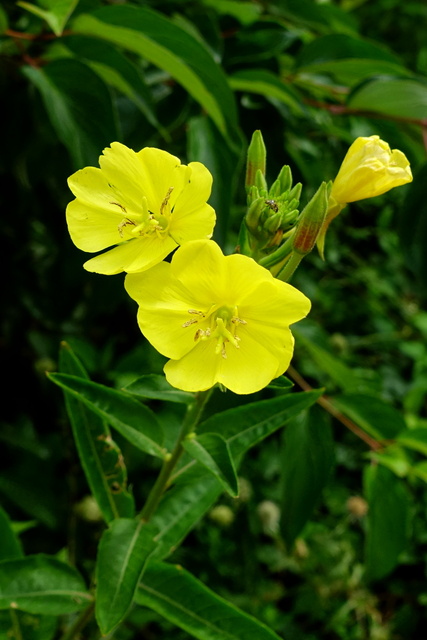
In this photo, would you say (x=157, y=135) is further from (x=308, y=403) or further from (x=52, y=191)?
(x=308, y=403)

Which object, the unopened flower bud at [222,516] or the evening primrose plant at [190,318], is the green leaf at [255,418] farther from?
the unopened flower bud at [222,516]

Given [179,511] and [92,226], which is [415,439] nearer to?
[179,511]

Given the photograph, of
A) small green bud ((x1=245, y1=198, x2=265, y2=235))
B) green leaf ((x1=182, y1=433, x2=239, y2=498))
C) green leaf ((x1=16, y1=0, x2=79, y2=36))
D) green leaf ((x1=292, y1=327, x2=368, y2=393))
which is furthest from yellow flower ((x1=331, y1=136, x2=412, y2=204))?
green leaf ((x1=292, y1=327, x2=368, y2=393))

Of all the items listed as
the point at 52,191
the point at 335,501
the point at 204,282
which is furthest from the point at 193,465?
the point at 335,501

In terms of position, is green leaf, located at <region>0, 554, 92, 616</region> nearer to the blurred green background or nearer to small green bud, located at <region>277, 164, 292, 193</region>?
the blurred green background

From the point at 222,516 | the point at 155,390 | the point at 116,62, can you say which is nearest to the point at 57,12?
the point at 116,62
